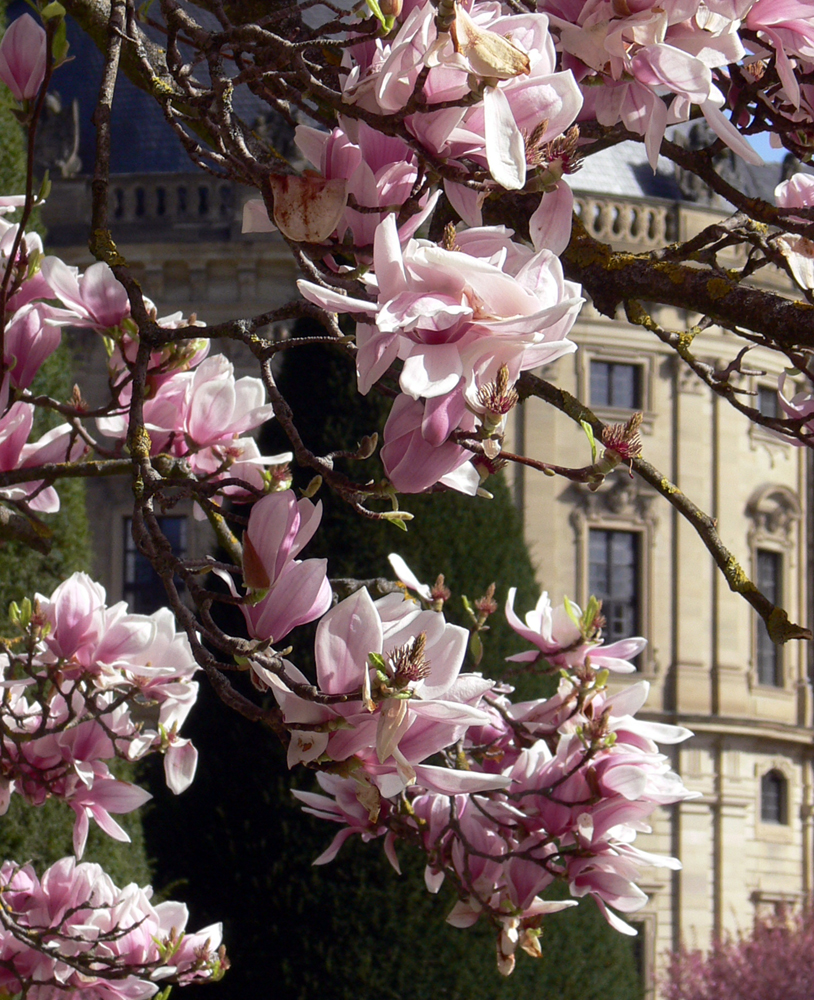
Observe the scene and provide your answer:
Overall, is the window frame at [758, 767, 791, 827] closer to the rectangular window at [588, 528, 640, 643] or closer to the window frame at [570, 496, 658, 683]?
the window frame at [570, 496, 658, 683]

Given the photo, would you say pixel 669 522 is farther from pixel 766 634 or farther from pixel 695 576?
pixel 766 634

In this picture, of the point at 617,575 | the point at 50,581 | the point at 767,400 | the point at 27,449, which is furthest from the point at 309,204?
the point at 767,400

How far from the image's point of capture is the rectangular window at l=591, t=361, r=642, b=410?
64.4 feet

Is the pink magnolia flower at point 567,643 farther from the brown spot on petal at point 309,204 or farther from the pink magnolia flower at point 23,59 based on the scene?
the brown spot on petal at point 309,204

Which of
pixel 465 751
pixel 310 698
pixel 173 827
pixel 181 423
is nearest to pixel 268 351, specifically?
pixel 310 698

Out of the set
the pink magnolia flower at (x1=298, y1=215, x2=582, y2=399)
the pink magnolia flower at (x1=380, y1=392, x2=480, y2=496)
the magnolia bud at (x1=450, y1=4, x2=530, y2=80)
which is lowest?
the pink magnolia flower at (x1=380, y1=392, x2=480, y2=496)

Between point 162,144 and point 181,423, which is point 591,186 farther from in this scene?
point 181,423

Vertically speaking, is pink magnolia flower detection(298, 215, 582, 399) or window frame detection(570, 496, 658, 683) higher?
window frame detection(570, 496, 658, 683)

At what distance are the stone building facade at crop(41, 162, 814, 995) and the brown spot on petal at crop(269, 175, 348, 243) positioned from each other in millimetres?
16285

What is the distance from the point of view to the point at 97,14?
6.79ft

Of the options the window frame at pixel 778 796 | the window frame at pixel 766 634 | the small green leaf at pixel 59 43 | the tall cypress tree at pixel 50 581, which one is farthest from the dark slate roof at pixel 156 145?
the small green leaf at pixel 59 43

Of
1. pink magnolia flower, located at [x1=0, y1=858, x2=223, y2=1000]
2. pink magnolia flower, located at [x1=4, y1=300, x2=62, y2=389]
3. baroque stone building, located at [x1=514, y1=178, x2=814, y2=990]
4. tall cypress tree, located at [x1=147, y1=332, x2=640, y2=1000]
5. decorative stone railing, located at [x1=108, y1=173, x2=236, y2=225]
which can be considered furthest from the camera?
baroque stone building, located at [x1=514, y1=178, x2=814, y2=990]

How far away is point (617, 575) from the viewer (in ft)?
63.6

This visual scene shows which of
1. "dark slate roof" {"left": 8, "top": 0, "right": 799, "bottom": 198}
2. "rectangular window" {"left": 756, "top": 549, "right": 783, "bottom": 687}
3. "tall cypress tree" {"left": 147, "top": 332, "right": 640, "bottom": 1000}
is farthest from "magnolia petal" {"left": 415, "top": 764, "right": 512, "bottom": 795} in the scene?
"rectangular window" {"left": 756, "top": 549, "right": 783, "bottom": 687}
